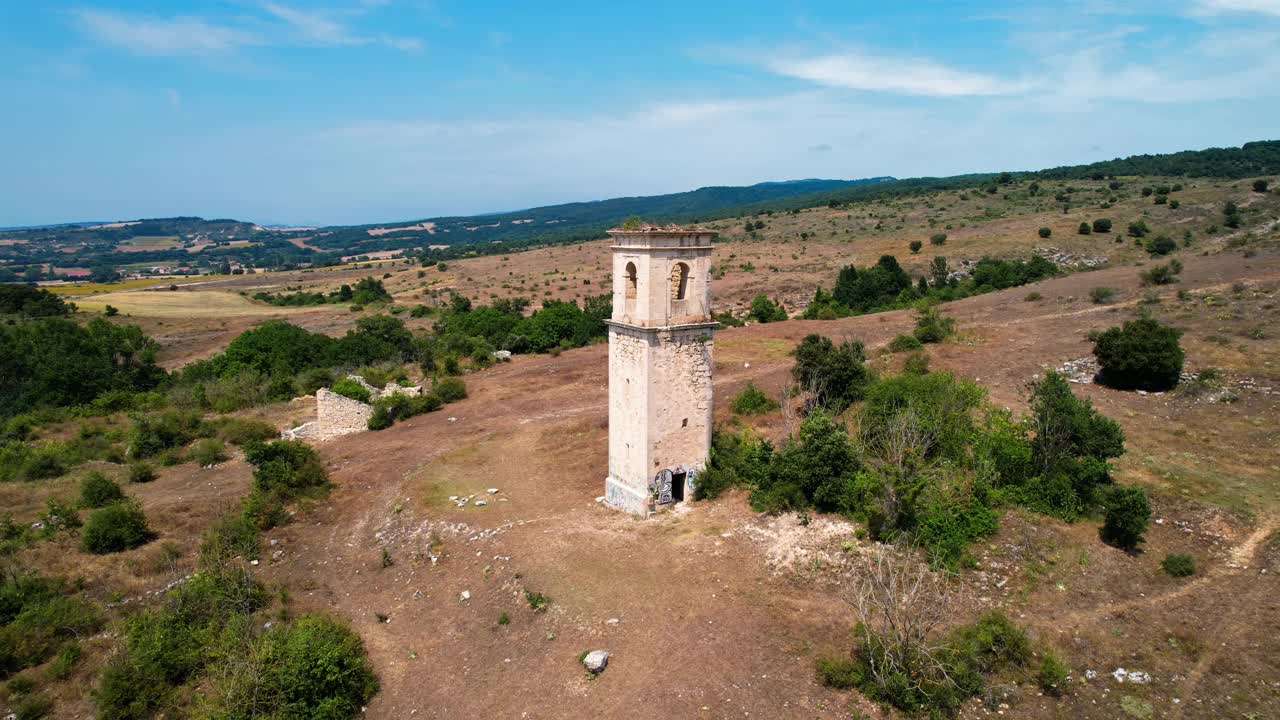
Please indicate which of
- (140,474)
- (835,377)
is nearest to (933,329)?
(835,377)

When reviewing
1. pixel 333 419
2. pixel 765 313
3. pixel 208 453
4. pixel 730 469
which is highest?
pixel 765 313

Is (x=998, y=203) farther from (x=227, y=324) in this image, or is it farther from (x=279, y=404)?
(x=227, y=324)

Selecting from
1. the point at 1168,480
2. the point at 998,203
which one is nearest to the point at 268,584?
the point at 1168,480

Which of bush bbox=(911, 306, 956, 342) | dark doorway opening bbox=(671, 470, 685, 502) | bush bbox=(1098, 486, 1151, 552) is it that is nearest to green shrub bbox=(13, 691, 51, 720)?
dark doorway opening bbox=(671, 470, 685, 502)

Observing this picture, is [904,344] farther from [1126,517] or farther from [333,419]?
[333,419]

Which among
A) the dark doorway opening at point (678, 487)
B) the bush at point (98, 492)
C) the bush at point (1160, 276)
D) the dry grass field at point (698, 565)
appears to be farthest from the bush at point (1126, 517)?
the bush at point (1160, 276)

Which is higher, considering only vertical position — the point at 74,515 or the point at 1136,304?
the point at 1136,304
